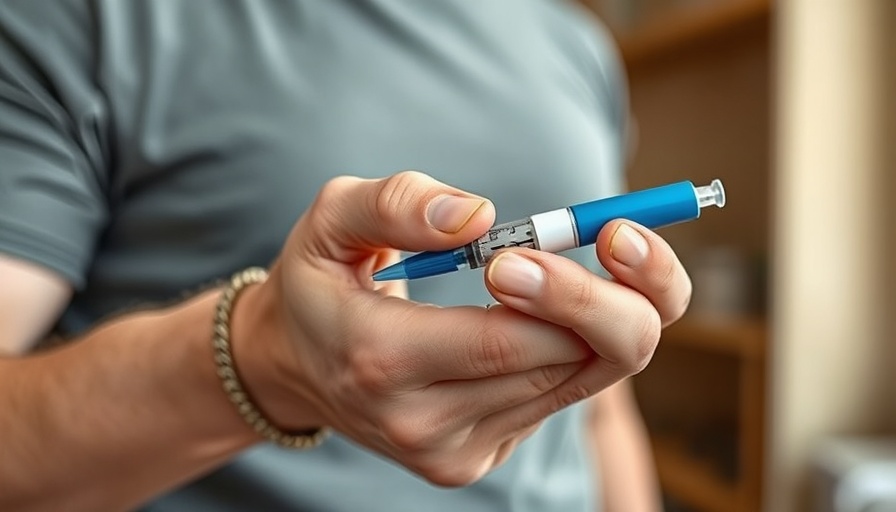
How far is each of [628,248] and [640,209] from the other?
0.13 feet

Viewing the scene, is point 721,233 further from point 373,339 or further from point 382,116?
point 373,339

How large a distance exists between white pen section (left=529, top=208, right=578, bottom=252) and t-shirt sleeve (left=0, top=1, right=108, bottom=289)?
0.29 metres

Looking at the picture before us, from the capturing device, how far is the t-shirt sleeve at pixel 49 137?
0.48m

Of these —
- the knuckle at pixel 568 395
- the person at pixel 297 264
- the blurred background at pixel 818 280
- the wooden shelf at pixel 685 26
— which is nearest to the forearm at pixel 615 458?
the person at pixel 297 264

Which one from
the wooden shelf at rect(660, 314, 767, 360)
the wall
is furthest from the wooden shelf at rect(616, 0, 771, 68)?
the wooden shelf at rect(660, 314, 767, 360)

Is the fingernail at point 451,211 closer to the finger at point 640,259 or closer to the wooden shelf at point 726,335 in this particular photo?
the finger at point 640,259

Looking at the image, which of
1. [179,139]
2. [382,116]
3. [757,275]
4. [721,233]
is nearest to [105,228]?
[179,139]

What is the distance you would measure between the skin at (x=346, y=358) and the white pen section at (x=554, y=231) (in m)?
0.02

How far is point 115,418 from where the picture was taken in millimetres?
448

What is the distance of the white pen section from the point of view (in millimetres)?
346

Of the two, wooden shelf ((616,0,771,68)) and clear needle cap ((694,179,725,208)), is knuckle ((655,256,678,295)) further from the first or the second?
wooden shelf ((616,0,771,68))

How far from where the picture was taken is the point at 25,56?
50cm

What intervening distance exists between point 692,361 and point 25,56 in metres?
1.22

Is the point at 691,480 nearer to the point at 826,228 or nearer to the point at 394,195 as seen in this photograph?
the point at 826,228
